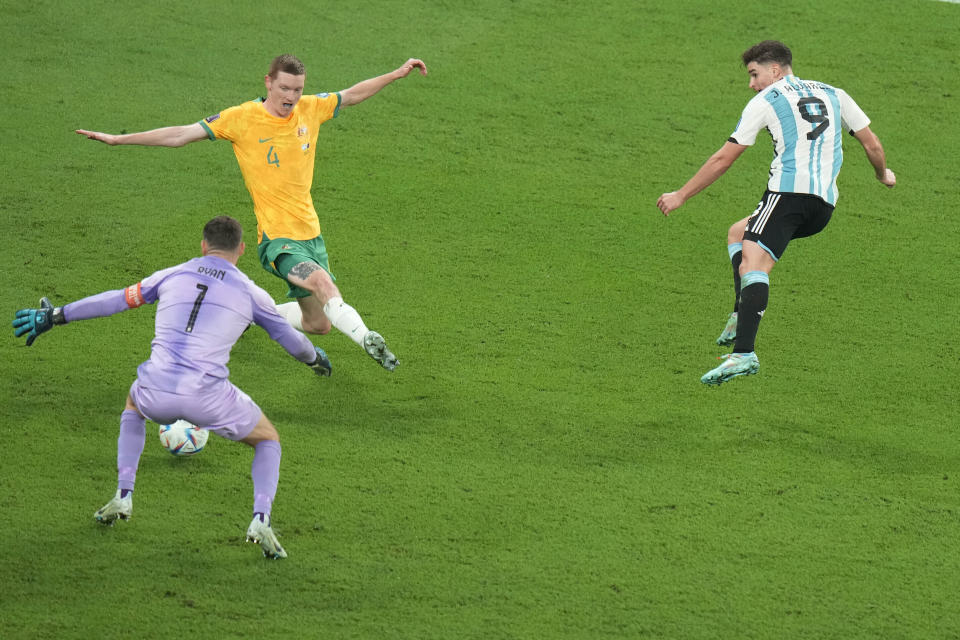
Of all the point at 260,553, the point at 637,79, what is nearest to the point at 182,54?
the point at 637,79

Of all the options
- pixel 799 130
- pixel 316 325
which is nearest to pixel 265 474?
pixel 316 325

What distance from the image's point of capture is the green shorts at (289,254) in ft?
21.5

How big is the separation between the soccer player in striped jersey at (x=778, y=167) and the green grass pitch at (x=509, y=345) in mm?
764

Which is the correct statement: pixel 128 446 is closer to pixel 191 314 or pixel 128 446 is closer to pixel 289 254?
pixel 191 314

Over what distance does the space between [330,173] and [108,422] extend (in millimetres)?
→ 3564

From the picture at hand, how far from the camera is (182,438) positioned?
591 cm

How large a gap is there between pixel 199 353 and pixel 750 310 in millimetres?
2969

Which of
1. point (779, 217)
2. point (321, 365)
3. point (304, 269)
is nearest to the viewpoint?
point (321, 365)

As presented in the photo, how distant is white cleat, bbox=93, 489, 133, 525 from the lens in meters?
5.29

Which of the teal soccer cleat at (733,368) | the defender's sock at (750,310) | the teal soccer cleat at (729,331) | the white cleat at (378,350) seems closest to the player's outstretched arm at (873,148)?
the defender's sock at (750,310)

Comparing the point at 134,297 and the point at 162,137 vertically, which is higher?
the point at 162,137

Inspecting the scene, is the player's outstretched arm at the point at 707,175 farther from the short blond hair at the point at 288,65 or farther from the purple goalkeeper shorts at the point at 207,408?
the purple goalkeeper shorts at the point at 207,408

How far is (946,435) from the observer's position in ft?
21.4

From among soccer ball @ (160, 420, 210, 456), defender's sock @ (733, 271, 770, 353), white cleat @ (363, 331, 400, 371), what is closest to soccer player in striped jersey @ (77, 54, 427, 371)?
white cleat @ (363, 331, 400, 371)
